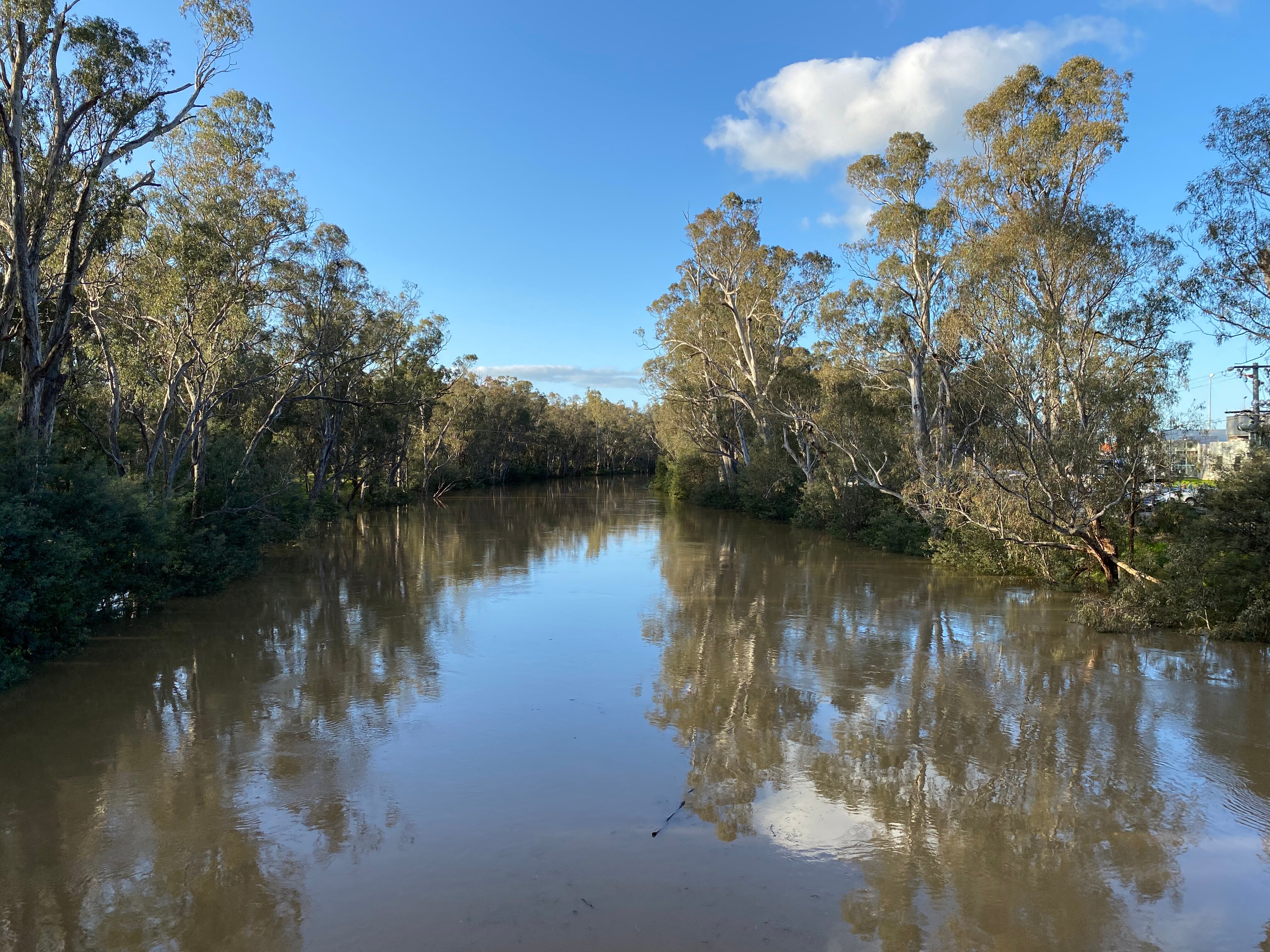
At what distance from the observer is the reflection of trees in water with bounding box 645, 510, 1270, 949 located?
4637 mm

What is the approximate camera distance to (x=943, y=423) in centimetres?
2148

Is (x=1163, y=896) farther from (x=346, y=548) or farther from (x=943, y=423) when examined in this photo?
(x=346, y=548)

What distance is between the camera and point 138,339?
15.6 meters

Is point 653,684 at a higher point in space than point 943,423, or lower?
lower

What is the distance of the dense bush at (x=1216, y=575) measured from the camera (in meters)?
10.1

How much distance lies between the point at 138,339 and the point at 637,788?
587 inches

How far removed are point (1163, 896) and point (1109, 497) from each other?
9.83m

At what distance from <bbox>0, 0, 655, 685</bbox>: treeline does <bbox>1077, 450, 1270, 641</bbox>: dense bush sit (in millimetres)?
14390

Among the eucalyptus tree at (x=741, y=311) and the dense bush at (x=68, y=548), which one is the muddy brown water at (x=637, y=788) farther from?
the eucalyptus tree at (x=741, y=311)

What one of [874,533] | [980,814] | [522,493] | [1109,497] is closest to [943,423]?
[874,533]

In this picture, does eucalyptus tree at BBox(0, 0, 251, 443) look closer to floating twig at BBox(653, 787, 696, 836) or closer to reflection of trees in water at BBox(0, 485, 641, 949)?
reflection of trees in water at BBox(0, 485, 641, 949)

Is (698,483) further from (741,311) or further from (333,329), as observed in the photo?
(333,329)

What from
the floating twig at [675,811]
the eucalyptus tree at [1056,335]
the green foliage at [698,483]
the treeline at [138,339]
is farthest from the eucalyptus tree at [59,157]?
the green foliage at [698,483]

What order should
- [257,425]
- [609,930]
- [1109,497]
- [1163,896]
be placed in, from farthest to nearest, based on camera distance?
[257,425] < [1109,497] < [1163,896] < [609,930]
